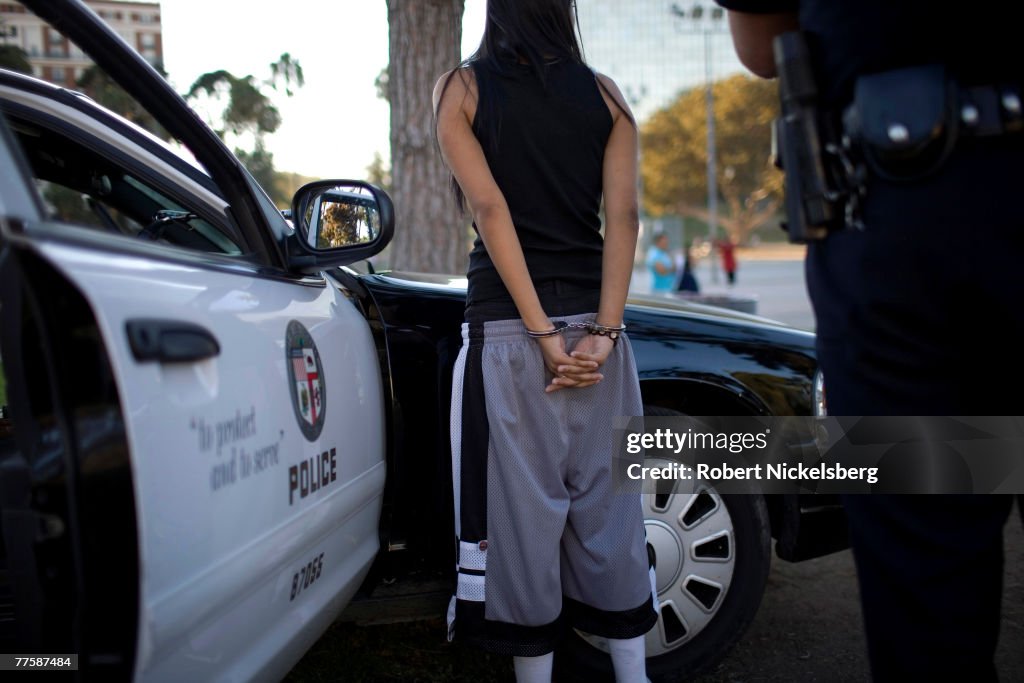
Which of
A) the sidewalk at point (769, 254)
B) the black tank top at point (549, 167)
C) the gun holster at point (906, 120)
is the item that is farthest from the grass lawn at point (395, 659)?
the sidewalk at point (769, 254)

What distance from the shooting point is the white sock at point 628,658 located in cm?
201

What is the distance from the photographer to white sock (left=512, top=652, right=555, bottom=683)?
1952mm

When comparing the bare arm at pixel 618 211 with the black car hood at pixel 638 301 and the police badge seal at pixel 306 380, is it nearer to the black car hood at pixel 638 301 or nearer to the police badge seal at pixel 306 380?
the black car hood at pixel 638 301

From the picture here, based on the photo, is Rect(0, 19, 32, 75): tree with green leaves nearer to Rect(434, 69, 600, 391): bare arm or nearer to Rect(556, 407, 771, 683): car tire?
Rect(434, 69, 600, 391): bare arm

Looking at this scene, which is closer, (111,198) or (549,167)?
(549,167)

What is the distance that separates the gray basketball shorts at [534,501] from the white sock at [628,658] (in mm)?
57

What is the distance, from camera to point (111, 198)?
2.26 meters

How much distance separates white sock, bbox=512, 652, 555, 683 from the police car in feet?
1.02

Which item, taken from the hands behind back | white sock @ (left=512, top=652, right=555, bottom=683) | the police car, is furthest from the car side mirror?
white sock @ (left=512, top=652, right=555, bottom=683)

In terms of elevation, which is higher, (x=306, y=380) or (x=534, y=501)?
→ (x=306, y=380)

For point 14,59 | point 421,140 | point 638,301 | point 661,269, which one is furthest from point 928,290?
point 661,269

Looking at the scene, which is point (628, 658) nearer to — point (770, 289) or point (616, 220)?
point (616, 220)

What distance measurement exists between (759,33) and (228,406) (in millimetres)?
1032

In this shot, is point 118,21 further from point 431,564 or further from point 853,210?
point 853,210
